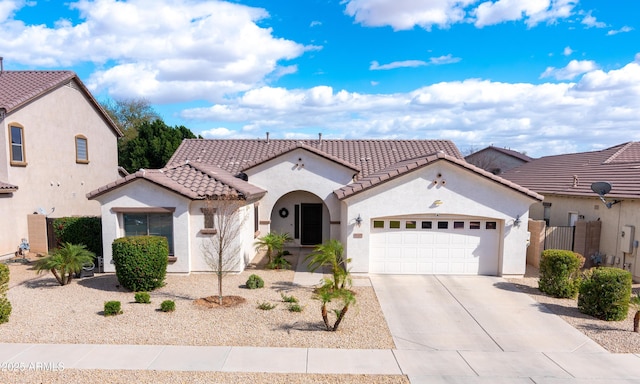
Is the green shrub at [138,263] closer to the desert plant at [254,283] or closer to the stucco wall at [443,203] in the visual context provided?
the desert plant at [254,283]

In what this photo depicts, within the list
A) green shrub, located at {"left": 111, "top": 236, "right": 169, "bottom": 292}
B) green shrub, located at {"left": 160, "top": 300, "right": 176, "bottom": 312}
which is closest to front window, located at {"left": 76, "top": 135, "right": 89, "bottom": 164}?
green shrub, located at {"left": 111, "top": 236, "right": 169, "bottom": 292}

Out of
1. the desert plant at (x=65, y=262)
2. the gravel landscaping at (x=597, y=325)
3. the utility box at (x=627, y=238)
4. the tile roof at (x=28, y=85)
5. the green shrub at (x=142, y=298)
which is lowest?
the gravel landscaping at (x=597, y=325)

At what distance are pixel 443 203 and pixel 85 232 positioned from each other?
14246mm

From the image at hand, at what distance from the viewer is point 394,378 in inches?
281

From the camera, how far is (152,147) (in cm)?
3706

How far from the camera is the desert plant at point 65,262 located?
40.4ft

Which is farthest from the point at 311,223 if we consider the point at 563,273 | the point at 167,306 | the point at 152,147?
the point at 152,147

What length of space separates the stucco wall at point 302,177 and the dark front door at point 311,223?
6.19 ft

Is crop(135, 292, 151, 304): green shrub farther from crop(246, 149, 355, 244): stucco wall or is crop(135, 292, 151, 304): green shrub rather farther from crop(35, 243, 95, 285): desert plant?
crop(246, 149, 355, 244): stucco wall

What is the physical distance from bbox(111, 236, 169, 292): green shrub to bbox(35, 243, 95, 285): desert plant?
58.6 inches

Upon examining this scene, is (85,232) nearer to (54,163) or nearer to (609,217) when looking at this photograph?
(54,163)

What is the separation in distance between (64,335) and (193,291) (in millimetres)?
3980

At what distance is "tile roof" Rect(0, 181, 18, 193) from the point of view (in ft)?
53.0

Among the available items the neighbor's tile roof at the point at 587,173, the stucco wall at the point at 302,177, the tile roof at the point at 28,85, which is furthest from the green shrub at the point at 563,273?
the tile roof at the point at 28,85
